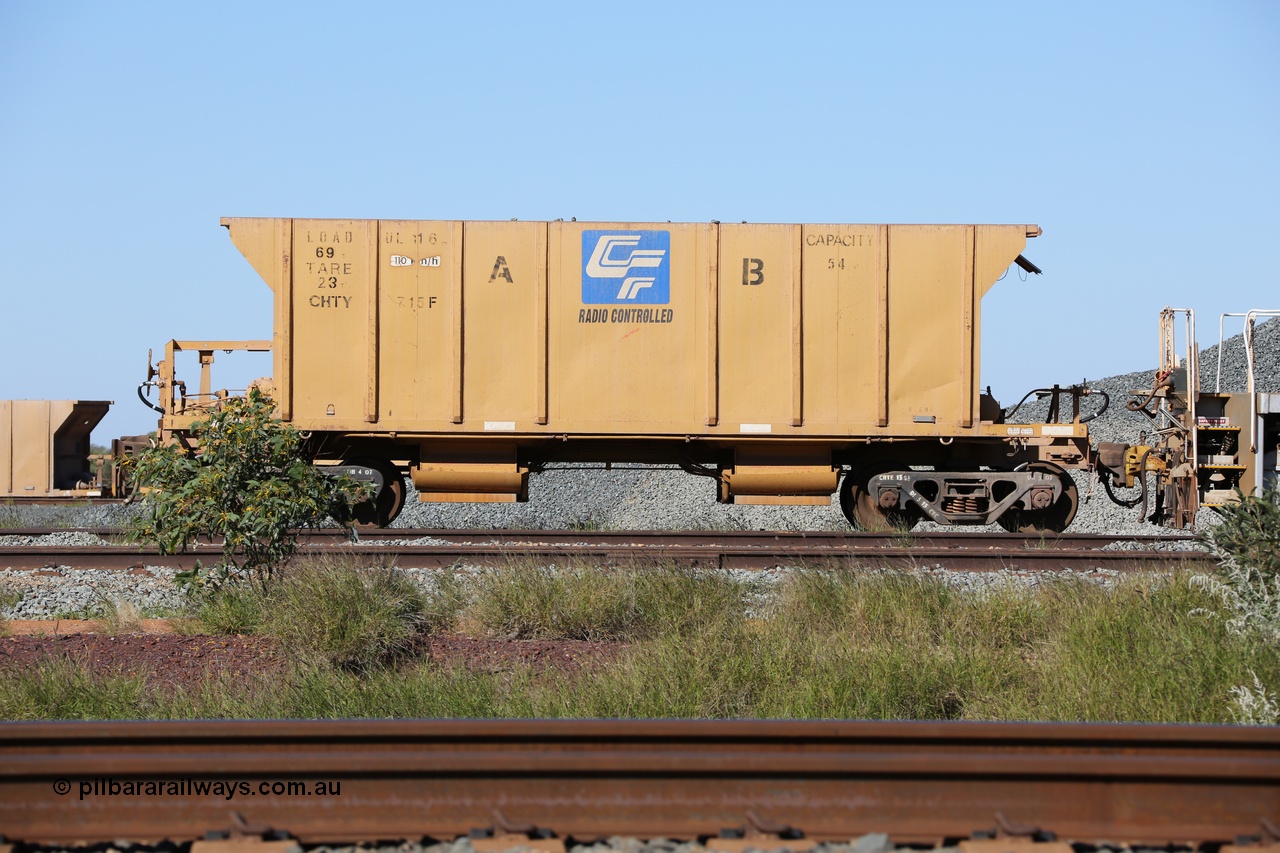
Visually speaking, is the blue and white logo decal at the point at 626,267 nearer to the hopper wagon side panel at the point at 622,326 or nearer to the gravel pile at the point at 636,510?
the hopper wagon side panel at the point at 622,326

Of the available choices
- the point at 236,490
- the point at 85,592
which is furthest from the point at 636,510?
the point at 236,490

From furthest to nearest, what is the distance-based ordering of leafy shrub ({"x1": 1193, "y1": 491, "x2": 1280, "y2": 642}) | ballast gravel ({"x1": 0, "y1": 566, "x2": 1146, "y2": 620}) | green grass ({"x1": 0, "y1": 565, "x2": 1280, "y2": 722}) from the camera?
ballast gravel ({"x1": 0, "y1": 566, "x2": 1146, "y2": 620}) → leafy shrub ({"x1": 1193, "y1": 491, "x2": 1280, "y2": 642}) → green grass ({"x1": 0, "y1": 565, "x2": 1280, "y2": 722})

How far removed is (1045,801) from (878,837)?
2.21 ft

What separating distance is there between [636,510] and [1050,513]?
6869 mm

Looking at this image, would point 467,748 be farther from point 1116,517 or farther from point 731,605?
point 1116,517

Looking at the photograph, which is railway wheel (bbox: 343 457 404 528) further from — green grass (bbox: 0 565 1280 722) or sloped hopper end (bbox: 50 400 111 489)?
sloped hopper end (bbox: 50 400 111 489)

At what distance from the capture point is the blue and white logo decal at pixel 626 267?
10.8 meters

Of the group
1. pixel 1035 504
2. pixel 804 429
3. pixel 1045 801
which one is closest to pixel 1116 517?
pixel 1035 504

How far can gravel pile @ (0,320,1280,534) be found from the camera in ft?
45.1

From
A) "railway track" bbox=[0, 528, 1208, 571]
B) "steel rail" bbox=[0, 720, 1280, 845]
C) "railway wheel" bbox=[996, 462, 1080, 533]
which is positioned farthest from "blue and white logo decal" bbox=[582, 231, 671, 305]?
"steel rail" bbox=[0, 720, 1280, 845]

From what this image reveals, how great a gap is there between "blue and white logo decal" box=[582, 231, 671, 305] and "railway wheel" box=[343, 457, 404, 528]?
3.10m

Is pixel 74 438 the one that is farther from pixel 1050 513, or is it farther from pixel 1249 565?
pixel 1249 565

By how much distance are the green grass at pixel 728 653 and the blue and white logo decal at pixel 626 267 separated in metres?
4.48

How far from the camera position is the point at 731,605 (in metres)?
6.69
